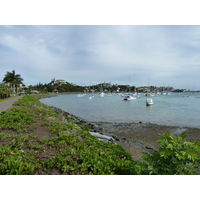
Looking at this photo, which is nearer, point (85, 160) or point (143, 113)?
point (85, 160)

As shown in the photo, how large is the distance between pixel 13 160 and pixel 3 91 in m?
46.3

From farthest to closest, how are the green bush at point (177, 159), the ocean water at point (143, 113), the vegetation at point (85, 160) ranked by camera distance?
the ocean water at point (143, 113), the vegetation at point (85, 160), the green bush at point (177, 159)

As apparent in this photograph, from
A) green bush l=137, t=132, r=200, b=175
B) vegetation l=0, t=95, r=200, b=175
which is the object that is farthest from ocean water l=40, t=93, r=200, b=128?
green bush l=137, t=132, r=200, b=175

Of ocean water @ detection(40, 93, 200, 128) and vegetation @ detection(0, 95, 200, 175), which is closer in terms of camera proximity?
vegetation @ detection(0, 95, 200, 175)

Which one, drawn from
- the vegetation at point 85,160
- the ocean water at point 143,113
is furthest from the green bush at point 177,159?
the ocean water at point 143,113

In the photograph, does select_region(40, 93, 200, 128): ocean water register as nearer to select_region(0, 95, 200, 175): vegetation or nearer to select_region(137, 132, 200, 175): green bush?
select_region(0, 95, 200, 175): vegetation

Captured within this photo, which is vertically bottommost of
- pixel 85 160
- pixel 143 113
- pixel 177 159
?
pixel 143 113

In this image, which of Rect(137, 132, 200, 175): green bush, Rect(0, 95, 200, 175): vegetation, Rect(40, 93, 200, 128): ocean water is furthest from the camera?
Rect(40, 93, 200, 128): ocean water

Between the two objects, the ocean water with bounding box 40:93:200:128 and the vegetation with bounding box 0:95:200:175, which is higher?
the vegetation with bounding box 0:95:200:175

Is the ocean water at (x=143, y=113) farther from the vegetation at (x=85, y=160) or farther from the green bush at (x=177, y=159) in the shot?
the green bush at (x=177, y=159)

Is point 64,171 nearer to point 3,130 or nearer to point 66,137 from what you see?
point 66,137

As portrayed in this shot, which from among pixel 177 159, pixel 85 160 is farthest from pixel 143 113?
pixel 177 159

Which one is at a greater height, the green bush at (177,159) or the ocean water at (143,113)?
the green bush at (177,159)

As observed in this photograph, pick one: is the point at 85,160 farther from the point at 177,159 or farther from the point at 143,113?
the point at 143,113
